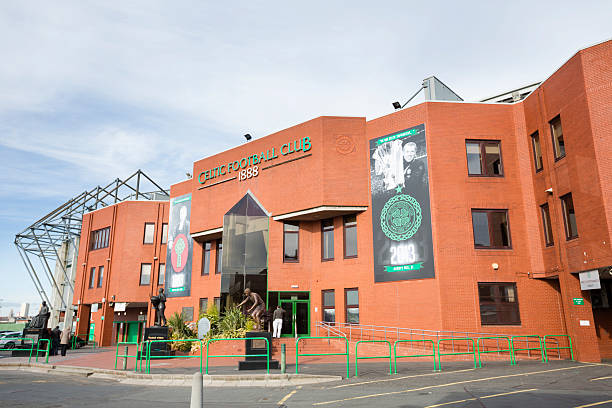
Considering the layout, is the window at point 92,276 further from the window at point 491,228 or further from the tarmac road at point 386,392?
the window at point 491,228

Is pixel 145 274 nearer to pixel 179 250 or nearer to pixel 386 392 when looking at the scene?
pixel 179 250

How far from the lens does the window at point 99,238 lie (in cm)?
3903

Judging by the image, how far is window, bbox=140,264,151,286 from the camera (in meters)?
36.4

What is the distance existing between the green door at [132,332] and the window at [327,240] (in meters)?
21.7

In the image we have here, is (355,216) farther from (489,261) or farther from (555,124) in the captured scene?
(555,124)

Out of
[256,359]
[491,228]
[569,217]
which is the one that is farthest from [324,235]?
[569,217]

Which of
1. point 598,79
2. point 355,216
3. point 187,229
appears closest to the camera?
point 598,79

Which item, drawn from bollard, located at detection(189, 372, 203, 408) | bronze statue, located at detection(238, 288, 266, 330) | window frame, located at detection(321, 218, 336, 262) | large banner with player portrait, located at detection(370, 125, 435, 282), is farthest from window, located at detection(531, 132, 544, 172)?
bollard, located at detection(189, 372, 203, 408)

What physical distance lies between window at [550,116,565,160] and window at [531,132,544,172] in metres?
1.24

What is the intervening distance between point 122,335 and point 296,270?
20.9 metres

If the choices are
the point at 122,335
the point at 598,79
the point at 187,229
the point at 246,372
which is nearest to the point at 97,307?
the point at 122,335

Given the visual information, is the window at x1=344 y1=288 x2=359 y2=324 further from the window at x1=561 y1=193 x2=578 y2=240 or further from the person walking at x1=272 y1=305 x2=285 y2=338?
the window at x1=561 y1=193 x2=578 y2=240

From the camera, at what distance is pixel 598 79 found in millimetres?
17156

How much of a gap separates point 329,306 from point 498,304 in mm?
8500
